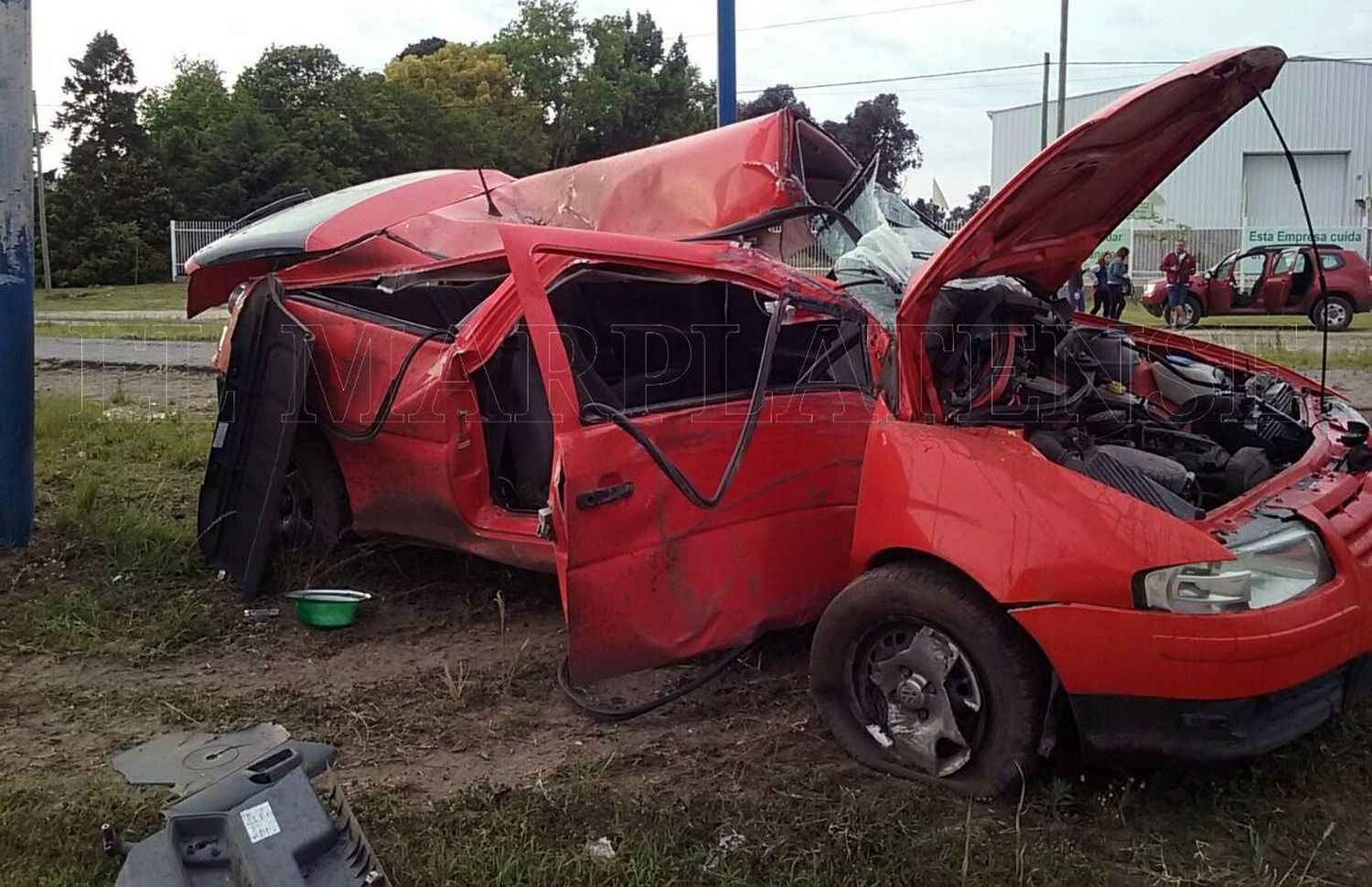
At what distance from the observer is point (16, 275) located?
18.4ft

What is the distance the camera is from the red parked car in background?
17.8 metres

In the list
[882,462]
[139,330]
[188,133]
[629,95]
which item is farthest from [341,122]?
[882,462]

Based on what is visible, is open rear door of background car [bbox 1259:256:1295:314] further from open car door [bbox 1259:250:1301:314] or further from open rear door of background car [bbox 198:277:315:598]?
open rear door of background car [bbox 198:277:315:598]

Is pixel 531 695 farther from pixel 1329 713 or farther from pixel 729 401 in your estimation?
pixel 1329 713

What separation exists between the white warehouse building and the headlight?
125 feet

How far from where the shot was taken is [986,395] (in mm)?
3436

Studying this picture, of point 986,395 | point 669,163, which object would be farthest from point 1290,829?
point 669,163

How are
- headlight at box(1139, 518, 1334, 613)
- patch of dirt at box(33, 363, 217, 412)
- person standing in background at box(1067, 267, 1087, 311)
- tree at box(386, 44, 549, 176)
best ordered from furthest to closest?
tree at box(386, 44, 549, 176) < patch of dirt at box(33, 363, 217, 412) < person standing in background at box(1067, 267, 1087, 311) < headlight at box(1139, 518, 1334, 613)

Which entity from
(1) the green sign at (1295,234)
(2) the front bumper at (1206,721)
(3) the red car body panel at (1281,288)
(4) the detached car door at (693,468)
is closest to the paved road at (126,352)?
(4) the detached car door at (693,468)

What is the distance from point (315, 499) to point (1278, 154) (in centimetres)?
4065

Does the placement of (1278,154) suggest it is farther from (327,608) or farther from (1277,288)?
(327,608)

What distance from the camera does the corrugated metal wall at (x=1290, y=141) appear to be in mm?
39812

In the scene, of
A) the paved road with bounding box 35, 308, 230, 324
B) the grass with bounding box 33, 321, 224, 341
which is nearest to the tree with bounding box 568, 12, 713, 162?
the paved road with bounding box 35, 308, 230, 324

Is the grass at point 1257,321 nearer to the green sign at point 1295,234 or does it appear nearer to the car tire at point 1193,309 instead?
the car tire at point 1193,309
